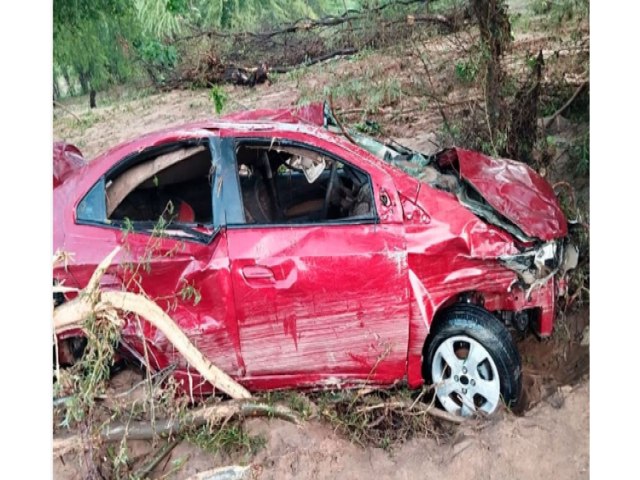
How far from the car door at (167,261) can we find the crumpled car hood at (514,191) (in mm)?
1300

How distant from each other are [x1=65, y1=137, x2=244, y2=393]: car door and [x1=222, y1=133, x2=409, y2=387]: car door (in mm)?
87

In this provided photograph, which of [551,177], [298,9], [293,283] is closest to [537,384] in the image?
[293,283]

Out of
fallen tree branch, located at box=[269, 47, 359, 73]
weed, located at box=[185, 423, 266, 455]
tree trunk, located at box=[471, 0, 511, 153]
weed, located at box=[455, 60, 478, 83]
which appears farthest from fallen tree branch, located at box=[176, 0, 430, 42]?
weed, located at box=[185, 423, 266, 455]

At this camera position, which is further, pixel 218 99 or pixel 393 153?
pixel 218 99

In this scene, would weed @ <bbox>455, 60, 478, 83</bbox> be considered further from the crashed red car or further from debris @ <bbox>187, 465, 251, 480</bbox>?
debris @ <bbox>187, 465, 251, 480</bbox>

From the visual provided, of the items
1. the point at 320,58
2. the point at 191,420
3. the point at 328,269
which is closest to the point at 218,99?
the point at 320,58

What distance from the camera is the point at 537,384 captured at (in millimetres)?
2848

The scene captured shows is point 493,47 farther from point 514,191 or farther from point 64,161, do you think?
point 64,161

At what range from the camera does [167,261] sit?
2668 millimetres

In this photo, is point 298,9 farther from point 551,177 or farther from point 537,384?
point 537,384

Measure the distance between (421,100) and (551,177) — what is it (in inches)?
75.0

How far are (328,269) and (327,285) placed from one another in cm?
7

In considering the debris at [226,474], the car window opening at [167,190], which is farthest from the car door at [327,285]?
the debris at [226,474]

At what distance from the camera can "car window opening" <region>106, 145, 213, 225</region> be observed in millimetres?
2832
